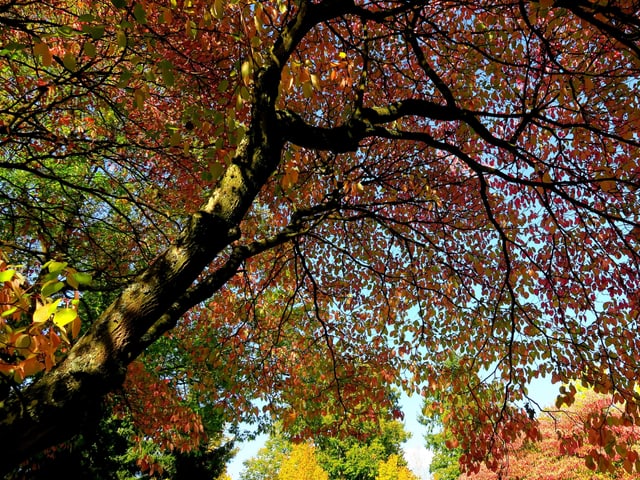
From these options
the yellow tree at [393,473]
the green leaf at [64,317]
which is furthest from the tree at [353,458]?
the green leaf at [64,317]

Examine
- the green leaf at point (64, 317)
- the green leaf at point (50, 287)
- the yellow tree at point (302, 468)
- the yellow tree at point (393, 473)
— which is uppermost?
the yellow tree at point (302, 468)

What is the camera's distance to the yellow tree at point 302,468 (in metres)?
23.6

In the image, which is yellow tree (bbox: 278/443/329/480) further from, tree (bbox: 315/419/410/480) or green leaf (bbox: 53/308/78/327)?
green leaf (bbox: 53/308/78/327)

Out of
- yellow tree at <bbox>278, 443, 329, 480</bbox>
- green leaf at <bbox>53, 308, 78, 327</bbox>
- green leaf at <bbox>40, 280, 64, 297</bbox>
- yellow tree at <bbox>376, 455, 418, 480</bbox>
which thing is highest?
yellow tree at <bbox>278, 443, 329, 480</bbox>

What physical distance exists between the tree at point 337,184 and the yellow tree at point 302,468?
57.2ft

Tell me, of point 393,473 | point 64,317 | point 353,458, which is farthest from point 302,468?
point 64,317

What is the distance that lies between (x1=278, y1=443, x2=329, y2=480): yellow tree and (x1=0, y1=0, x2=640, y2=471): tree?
57.2 feet

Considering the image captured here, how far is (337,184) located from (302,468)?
23427 millimetres

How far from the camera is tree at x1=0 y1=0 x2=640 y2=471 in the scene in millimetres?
2826

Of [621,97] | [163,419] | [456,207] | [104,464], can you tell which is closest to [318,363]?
[163,419]

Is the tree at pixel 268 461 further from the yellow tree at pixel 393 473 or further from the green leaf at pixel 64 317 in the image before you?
the green leaf at pixel 64 317

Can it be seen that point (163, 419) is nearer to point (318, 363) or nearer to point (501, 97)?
point (318, 363)

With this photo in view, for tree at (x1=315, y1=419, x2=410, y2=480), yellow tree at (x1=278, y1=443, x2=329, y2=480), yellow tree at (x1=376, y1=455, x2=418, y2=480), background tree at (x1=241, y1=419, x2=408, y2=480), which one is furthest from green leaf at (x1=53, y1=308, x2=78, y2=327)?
tree at (x1=315, y1=419, x2=410, y2=480)

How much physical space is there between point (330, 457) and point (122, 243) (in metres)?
26.9
